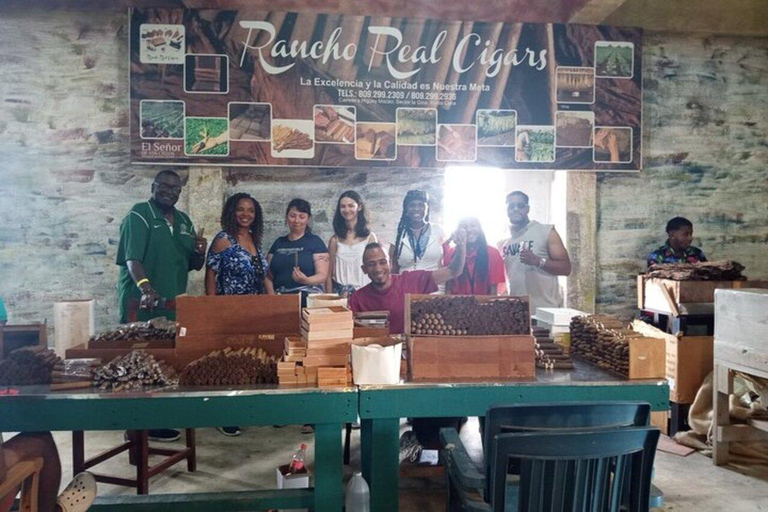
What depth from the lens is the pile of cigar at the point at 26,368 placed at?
2504 millimetres

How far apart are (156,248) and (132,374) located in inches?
102

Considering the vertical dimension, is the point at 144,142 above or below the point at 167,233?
above

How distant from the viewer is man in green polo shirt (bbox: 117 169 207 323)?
4.79 meters

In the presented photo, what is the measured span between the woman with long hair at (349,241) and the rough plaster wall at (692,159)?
2.25 meters

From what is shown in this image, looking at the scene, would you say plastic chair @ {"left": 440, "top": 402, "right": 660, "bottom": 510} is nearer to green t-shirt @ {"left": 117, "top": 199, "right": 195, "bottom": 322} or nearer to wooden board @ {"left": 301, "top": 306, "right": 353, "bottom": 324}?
wooden board @ {"left": 301, "top": 306, "right": 353, "bottom": 324}

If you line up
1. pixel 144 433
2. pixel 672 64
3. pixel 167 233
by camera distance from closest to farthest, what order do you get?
pixel 144 433 → pixel 167 233 → pixel 672 64

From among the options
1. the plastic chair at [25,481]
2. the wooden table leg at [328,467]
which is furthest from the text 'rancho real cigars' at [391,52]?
the plastic chair at [25,481]

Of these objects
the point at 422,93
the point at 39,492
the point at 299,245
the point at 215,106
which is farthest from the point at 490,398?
the point at 215,106

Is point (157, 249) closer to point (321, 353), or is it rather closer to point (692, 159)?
point (321, 353)

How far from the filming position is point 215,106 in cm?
498

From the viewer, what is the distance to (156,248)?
486 centimetres

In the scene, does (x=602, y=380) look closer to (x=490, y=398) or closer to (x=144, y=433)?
(x=490, y=398)

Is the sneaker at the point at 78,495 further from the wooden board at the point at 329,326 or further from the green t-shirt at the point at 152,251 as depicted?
the green t-shirt at the point at 152,251

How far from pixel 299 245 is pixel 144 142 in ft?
5.17
